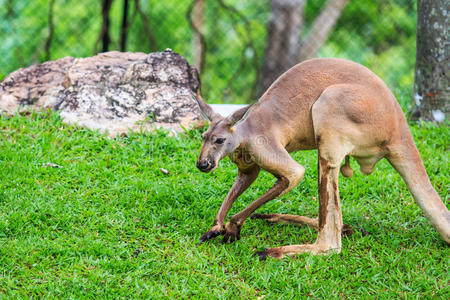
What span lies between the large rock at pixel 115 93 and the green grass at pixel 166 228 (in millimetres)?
183

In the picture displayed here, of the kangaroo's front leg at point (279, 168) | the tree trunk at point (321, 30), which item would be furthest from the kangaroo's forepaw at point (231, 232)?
the tree trunk at point (321, 30)

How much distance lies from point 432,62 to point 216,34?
14.7 feet

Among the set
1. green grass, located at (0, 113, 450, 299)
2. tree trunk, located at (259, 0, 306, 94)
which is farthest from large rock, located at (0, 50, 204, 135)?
tree trunk, located at (259, 0, 306, 94)

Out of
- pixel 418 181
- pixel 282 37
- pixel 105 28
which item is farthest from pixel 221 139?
pixel 282 37

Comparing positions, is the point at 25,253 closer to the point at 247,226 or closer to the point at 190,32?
the point at 247,226

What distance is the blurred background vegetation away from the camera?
27.4 ft

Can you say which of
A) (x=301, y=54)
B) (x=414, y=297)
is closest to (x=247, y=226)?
(x=414, y=297)

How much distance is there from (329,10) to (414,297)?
6294 mm

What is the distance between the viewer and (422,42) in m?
5.54

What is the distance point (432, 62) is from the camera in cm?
548

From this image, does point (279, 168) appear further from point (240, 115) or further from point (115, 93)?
point (115, 93)

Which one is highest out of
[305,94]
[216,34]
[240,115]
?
Result: [305,94]

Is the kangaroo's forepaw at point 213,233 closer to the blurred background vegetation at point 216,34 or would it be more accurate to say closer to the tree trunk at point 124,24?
the tree trunk at point 124,24

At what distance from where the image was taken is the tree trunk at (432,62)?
17.6 feet
